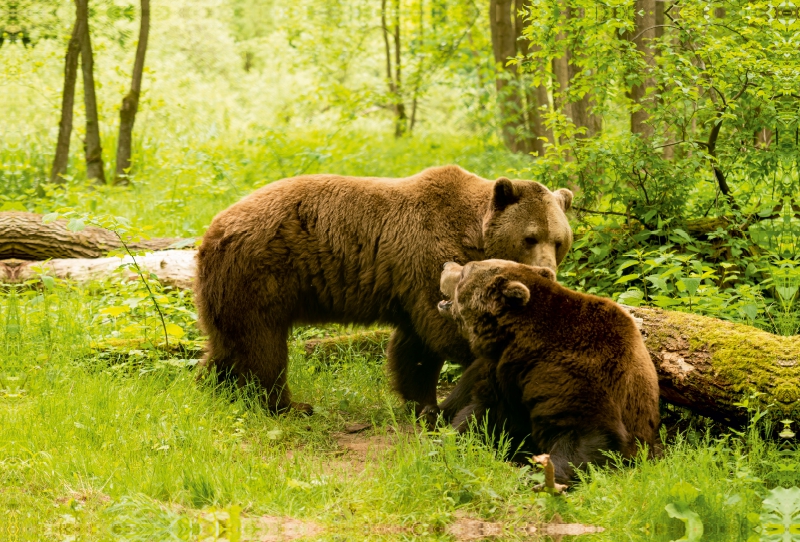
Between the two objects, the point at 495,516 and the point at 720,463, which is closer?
the point at 495,516

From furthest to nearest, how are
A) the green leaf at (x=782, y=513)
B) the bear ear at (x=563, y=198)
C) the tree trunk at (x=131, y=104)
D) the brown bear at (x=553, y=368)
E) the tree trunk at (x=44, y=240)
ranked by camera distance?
1. the tree trunk at (x=131, y=104)
2. the tree trunk at (x=44, y=240)
3. the bear ear at (x=563, y=198)
4. the brown bear at (x=553, y=368)
5. the green leaf at (x=782, y=513)

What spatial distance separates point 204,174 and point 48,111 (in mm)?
5305

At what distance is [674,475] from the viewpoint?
3961 millimetres

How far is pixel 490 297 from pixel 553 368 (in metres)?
0.59

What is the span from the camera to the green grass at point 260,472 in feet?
12.1

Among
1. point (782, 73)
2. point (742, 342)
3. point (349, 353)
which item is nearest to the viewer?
point (742, 342)

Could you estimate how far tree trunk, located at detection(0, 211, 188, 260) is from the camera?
8055mm

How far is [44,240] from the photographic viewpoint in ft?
26.8

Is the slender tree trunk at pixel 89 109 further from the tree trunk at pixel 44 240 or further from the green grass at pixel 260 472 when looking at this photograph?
the green grass at pixel 260 472

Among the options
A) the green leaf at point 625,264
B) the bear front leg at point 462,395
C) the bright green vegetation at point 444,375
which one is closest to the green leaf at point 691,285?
the bright green vegetation at point 444,375

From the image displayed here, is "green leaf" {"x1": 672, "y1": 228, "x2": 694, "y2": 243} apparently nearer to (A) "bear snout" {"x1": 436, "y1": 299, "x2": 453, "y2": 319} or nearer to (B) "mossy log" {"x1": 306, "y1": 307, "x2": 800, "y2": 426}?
(B) "mossy log" {"x1": 306, "y1": 307, "x2": 800, "y2": 426}

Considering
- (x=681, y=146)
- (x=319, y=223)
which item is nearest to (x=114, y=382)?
(x=319, y=223)

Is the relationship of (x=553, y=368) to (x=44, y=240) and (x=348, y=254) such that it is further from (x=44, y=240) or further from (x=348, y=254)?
(x=44, y=240)

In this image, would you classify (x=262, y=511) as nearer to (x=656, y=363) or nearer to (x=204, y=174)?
(x=656, y=363)
